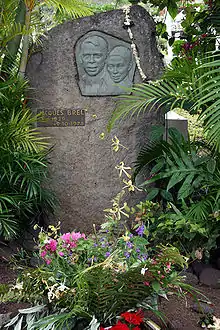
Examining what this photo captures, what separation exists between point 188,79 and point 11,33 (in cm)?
150

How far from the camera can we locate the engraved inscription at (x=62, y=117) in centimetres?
411

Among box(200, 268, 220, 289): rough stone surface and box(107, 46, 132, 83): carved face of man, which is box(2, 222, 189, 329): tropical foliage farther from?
box(107, 46, 132, 83): carved face of man

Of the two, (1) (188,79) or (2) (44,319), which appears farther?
(1) (188,79)

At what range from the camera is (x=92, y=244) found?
2.73 metres

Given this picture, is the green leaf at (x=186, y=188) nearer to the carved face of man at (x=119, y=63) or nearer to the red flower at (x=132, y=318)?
the carved face of man at (x=119, y=63)

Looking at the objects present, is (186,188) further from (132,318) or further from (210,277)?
(132,318)

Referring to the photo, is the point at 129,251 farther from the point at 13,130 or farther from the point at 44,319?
the point at 13,130

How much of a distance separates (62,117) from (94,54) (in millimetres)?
596

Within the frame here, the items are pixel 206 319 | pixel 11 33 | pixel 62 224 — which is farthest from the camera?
pixel 62 224

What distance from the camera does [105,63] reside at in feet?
13.4

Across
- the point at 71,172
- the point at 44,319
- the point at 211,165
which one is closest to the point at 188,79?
the point at 211,165

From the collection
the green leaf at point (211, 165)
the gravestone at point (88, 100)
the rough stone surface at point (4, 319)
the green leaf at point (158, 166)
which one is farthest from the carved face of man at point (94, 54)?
the rough stone surface at point (4, 319)

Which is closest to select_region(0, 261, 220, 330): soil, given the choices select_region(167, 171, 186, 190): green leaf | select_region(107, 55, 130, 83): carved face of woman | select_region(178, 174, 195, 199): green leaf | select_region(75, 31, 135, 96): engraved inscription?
select_region(178, 174, 195, 199): green leaf

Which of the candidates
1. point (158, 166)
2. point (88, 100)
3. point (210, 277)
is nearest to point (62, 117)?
point (88, 100)
